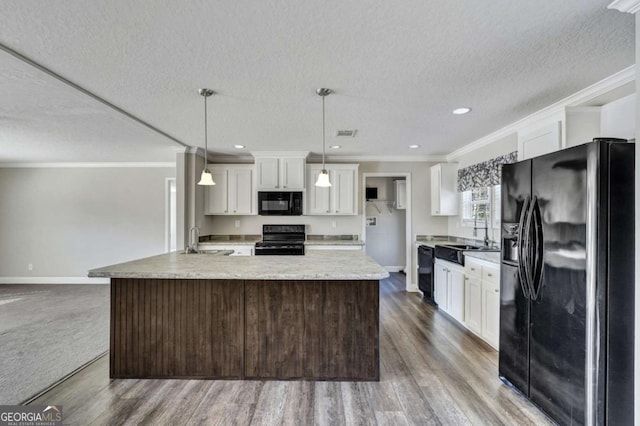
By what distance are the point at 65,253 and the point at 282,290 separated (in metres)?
5.82

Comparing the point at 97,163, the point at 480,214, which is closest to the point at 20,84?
the point at 97,163

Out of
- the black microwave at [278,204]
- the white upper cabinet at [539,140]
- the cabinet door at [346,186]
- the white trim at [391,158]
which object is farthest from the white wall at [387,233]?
the white upper cabinet at [539,140]

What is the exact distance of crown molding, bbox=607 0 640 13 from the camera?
59.0 inches

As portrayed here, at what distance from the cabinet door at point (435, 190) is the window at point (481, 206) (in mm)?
382

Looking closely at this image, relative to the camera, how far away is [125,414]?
6.73 ft

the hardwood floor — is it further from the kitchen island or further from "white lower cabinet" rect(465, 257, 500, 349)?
"white lower cabinet" rect(465, 257, 500, 349)

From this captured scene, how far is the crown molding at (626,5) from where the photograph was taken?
150 centimetres

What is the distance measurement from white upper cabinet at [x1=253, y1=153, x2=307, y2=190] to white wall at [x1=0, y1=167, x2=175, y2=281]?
6.86 feet

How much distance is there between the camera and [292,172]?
5.13m

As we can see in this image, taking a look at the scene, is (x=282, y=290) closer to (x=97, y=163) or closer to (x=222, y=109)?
(x=222, y=109)

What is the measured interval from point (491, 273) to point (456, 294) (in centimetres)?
83

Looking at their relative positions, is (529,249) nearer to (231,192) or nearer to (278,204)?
(278,204)

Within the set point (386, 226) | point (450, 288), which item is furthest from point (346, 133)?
point (386, 226)

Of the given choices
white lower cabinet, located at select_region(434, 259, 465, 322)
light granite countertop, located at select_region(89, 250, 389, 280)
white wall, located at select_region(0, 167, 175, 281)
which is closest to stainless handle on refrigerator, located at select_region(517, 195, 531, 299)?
light granite countertop, located at select_region(89, 250, 389, 280)
